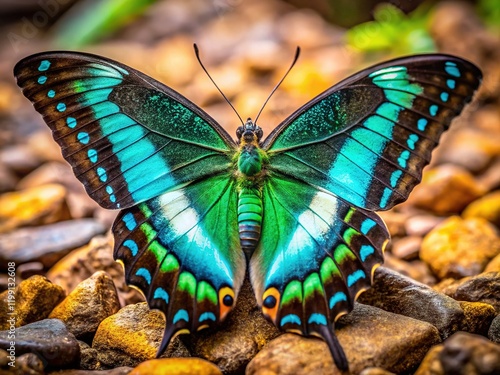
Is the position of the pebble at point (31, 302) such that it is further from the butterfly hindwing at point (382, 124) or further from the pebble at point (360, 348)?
the butterfly hindwing at point (382, 124)

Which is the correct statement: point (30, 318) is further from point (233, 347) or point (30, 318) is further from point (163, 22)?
point (163, 22)

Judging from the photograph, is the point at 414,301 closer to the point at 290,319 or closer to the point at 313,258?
the point at 313,258

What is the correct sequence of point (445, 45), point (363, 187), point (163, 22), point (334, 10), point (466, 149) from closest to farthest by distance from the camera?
point (363, 187), point (466, 149), point (445, 45), point (334, 10), point (163, 22)

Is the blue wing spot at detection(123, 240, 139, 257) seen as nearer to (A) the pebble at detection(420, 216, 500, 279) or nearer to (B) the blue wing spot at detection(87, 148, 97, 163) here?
(B) the blue wing spot at detection(87, 148, 97, 163)

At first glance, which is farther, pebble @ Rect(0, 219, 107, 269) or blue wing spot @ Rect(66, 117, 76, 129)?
pebble @ Rect(0, 219, 107, 269)

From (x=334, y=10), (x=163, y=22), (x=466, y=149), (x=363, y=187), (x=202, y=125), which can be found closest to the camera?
(x=363, y=187)

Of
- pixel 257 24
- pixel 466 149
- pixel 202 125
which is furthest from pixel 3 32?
pixel 466 149

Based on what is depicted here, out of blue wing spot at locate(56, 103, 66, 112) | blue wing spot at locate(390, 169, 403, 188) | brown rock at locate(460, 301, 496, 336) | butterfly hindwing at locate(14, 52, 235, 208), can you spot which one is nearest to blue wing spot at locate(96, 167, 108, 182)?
butterfly hindwing at locate(14, 52, 235, 208)
